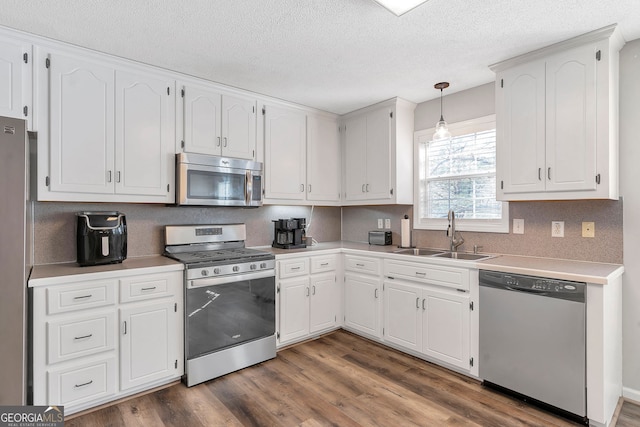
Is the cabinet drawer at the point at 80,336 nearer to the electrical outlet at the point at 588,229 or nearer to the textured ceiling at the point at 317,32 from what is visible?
the textured ceiling at the point at 317,32

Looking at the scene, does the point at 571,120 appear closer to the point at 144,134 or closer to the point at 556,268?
the point at 556,268

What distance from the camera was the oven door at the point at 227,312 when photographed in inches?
101

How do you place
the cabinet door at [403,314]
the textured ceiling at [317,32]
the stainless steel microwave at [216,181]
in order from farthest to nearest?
1. the cabinet door at [403,314]
2. the stainless steel microwave at [216,181]
3. the textured ceiling at [317,32]

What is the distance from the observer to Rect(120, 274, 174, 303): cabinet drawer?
2316 mm

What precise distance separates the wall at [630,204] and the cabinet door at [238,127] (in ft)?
9.55

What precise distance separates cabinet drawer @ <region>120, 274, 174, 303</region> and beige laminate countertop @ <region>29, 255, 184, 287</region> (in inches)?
2.0

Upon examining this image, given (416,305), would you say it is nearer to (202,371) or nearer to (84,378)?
(202,371)

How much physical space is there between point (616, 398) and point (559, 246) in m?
1.05

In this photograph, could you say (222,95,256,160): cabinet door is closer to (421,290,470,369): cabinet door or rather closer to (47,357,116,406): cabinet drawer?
(47,357,116,406): cabinet drawer

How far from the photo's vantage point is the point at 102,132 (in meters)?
2.50

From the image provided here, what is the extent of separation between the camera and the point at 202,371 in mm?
2564

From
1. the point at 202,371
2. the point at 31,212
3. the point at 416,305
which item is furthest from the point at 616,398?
the point at 31,212

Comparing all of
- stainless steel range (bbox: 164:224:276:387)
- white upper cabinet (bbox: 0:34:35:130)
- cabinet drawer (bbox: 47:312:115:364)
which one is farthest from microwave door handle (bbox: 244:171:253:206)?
white upper cabinet (bbox: 0:34:35:130)

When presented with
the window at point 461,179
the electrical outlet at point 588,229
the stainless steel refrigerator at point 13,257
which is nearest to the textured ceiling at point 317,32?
the window at point 461,179
